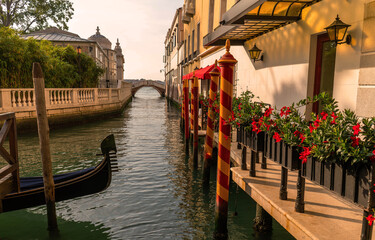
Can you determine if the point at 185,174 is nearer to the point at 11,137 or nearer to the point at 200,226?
the point at 200,226

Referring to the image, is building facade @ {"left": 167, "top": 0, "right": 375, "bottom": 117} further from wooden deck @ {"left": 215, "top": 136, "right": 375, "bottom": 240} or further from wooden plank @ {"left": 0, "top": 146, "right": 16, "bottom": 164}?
wooden plank @ {"left": 0, "top": 146, "right": 16, "bottom": 164}

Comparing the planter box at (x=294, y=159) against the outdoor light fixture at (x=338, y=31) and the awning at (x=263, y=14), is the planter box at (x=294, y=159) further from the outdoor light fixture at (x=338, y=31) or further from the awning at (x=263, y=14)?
the awning at (x=263, y=14)

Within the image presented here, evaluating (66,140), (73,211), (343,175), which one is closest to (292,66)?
(343,175)

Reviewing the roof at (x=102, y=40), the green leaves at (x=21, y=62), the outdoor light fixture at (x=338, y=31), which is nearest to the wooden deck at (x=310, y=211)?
the outdoor light fixture at (x=338, y=31)

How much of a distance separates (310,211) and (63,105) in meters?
13.3

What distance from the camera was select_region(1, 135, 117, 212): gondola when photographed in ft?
13.9

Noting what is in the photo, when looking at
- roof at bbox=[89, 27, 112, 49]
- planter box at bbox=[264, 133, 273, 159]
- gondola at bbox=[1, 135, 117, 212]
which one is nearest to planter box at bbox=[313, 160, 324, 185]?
planter box at bbox=[264, 133, 273, 159]

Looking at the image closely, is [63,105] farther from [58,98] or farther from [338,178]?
[338,178]

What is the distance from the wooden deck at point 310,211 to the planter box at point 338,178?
18.2 inches

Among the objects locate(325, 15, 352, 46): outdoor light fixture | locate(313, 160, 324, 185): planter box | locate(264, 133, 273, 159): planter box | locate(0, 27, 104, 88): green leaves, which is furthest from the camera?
locate(0, 27, 104, 88): green leaves

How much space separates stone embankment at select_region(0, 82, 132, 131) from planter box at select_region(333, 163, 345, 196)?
11882 millimetres

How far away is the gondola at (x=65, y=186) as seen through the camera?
4.22 m

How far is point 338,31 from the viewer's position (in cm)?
440

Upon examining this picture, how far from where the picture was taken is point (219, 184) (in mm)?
3863
